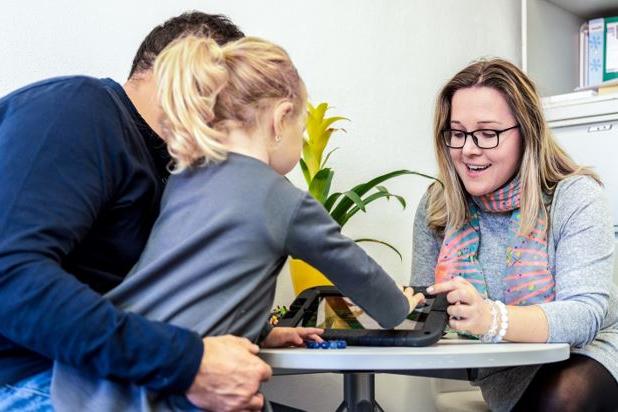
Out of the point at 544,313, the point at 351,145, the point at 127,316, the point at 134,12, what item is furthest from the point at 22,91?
the point at 351,145

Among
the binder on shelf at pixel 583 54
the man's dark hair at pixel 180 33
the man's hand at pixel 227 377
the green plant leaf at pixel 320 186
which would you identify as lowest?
the man's hand at pixel 227 377

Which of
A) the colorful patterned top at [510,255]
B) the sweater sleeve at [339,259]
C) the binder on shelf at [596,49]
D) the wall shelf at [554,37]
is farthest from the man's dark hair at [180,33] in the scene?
the binder on shelf at [596,49]

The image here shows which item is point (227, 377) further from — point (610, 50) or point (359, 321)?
point (610, 50)

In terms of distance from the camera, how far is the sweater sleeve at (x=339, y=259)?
980mm

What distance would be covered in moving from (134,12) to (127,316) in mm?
1051

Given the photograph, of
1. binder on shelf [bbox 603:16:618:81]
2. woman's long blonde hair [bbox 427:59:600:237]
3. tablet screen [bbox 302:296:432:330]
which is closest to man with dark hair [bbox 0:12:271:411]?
tablet screen [bbox 302:296:432:330]

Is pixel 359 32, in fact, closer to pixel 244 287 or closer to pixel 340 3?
pixel 340 3

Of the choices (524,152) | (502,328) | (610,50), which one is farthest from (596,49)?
(502,328)

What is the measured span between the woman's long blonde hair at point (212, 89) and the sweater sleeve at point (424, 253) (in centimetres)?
77

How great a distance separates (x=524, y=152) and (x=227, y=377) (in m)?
0.96

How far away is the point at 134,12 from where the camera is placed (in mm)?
1712

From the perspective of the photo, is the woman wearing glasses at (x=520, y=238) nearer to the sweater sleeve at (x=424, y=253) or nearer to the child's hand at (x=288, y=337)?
the sweater sleeve at (x=424, y=253)

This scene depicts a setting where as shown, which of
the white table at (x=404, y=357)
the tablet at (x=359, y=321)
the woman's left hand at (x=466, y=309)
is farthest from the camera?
the woman's left hand at (x=466, y=309)

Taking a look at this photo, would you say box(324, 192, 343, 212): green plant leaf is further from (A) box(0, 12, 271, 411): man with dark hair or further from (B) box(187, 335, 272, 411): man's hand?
(B) box(187, 335, 272, 411): man's hand
